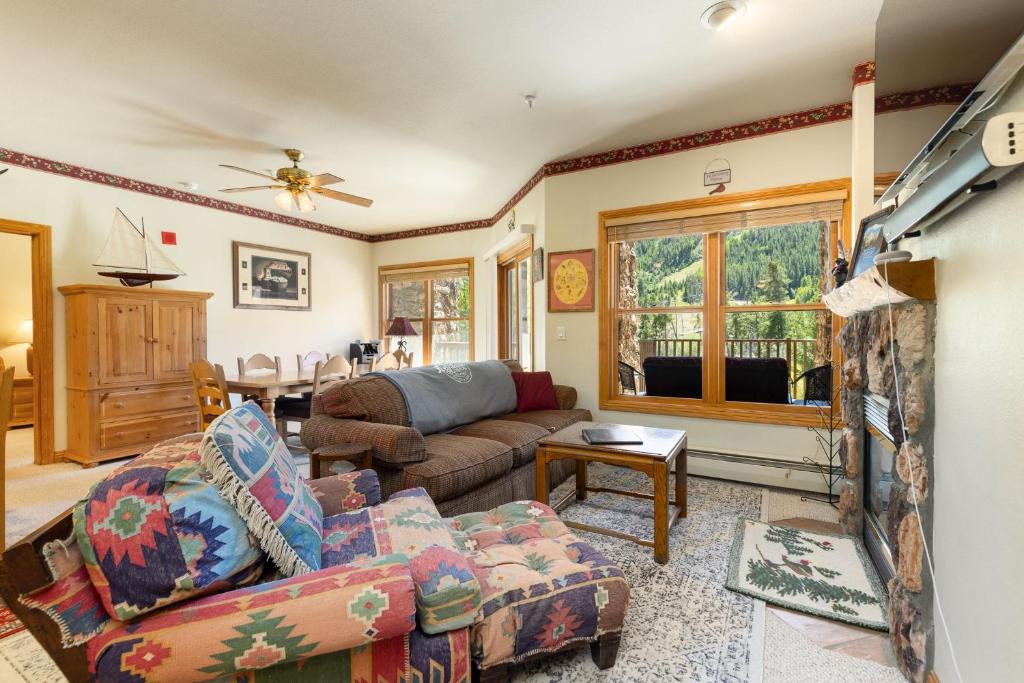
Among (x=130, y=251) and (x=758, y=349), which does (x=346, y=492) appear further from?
(x=130, y=251)

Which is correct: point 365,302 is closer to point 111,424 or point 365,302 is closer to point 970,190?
point 111,424

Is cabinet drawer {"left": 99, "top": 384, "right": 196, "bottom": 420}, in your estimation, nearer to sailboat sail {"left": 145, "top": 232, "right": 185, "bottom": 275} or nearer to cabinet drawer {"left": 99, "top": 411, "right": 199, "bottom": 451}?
cabinet drawer {"left": 99, "top": 411, "right": 199, "bottom": 451}

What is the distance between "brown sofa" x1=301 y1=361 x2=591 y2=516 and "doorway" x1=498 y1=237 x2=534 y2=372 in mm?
1672

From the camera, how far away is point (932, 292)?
138 centimetres

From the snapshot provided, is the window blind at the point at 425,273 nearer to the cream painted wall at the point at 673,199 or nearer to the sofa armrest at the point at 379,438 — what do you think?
the cream painted wall at the point at 673,199

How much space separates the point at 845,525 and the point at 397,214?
5099mm

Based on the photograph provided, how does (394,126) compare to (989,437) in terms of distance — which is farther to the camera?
(394,126)

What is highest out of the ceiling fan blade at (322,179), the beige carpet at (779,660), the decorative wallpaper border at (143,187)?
the decorative wallpaper border at (143,187)

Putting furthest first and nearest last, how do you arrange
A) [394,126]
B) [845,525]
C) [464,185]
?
[464,185], [394,126], [845,525]

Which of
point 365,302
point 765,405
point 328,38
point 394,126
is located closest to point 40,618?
point 328,38

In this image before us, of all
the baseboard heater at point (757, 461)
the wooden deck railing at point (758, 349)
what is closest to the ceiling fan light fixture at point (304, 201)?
the wooden deck railing at point (758, 349)

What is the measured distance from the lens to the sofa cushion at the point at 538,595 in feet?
4.18

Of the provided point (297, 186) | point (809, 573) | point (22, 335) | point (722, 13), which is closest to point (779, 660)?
point (809, 573)

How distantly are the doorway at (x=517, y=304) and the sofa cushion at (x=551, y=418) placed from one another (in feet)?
3.21
